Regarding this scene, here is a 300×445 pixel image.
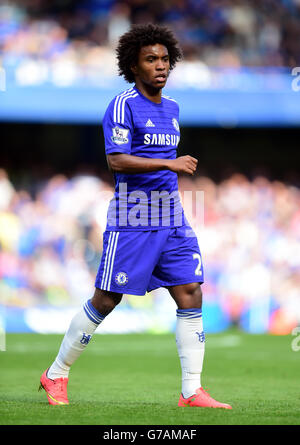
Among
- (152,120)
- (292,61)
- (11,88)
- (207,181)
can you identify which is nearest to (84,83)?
(11,88)

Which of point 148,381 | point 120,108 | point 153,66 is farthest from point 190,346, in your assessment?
point 148,381

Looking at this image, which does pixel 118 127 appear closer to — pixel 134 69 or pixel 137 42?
pixel 134 69

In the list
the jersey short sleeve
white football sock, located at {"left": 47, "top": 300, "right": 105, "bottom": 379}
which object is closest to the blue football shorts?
white football sock, located at {"left": 47, "top": 300, "right": 105, "bottom": 379}

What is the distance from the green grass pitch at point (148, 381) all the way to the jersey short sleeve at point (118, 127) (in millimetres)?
1626

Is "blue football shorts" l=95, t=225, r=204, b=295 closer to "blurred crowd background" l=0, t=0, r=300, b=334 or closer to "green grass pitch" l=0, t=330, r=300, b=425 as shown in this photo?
"green grass pitch" l=0, t=330, r=300, b=425

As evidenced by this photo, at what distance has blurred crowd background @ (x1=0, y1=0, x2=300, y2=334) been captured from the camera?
1302cm

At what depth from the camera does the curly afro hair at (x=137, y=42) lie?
553 cm

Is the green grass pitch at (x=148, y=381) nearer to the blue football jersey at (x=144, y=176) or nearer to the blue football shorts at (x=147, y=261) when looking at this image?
the blue football shorts at (x=147, y=261)

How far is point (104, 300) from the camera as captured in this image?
17.7 ft

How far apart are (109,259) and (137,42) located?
146 cm

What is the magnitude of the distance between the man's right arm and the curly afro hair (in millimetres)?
732

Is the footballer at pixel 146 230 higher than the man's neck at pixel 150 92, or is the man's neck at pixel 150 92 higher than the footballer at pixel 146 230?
the man's neck at pixel 150 92

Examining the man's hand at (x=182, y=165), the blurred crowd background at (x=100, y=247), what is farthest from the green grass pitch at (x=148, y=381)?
the man's hand at (x=182, y=165)

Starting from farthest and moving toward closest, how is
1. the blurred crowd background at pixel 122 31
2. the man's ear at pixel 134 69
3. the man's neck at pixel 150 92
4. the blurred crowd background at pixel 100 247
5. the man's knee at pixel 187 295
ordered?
1. the blurred crowd background at pixel 122 31
2. the blurred crowd background at pixel 100 247
3. the man's ear at pixel 134 69
4. the man's neck at pixel 150 92
5. the man's knee at pixel 187 295
